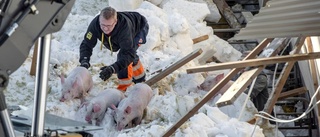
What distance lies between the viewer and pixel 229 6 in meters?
15.2

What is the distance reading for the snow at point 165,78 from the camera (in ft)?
27.1

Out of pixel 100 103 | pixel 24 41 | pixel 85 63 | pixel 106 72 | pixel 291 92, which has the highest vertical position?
pixel 24 41

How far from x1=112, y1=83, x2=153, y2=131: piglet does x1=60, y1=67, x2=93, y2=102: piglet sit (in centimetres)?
71

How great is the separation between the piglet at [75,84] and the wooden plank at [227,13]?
5.88m

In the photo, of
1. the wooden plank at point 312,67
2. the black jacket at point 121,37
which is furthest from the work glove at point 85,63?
the wooden plank at point 312,67

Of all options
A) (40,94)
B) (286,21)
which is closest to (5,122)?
(40,94)

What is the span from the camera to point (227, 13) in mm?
14617

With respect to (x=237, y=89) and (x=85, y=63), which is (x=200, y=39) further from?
(x=237, y=89)

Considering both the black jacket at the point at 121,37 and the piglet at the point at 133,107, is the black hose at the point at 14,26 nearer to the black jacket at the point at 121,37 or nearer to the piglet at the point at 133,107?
the piglet at the point at 133,107

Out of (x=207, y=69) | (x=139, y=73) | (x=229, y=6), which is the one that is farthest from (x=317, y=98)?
(x=229, y=6)

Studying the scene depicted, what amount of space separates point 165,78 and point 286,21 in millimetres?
3229

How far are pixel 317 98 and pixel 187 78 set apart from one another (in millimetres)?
2659

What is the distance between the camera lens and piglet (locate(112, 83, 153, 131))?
8.48 metres

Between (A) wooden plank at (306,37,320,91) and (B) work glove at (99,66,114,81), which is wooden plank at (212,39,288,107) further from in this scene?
(B) work glove at (99,66,114,81)
